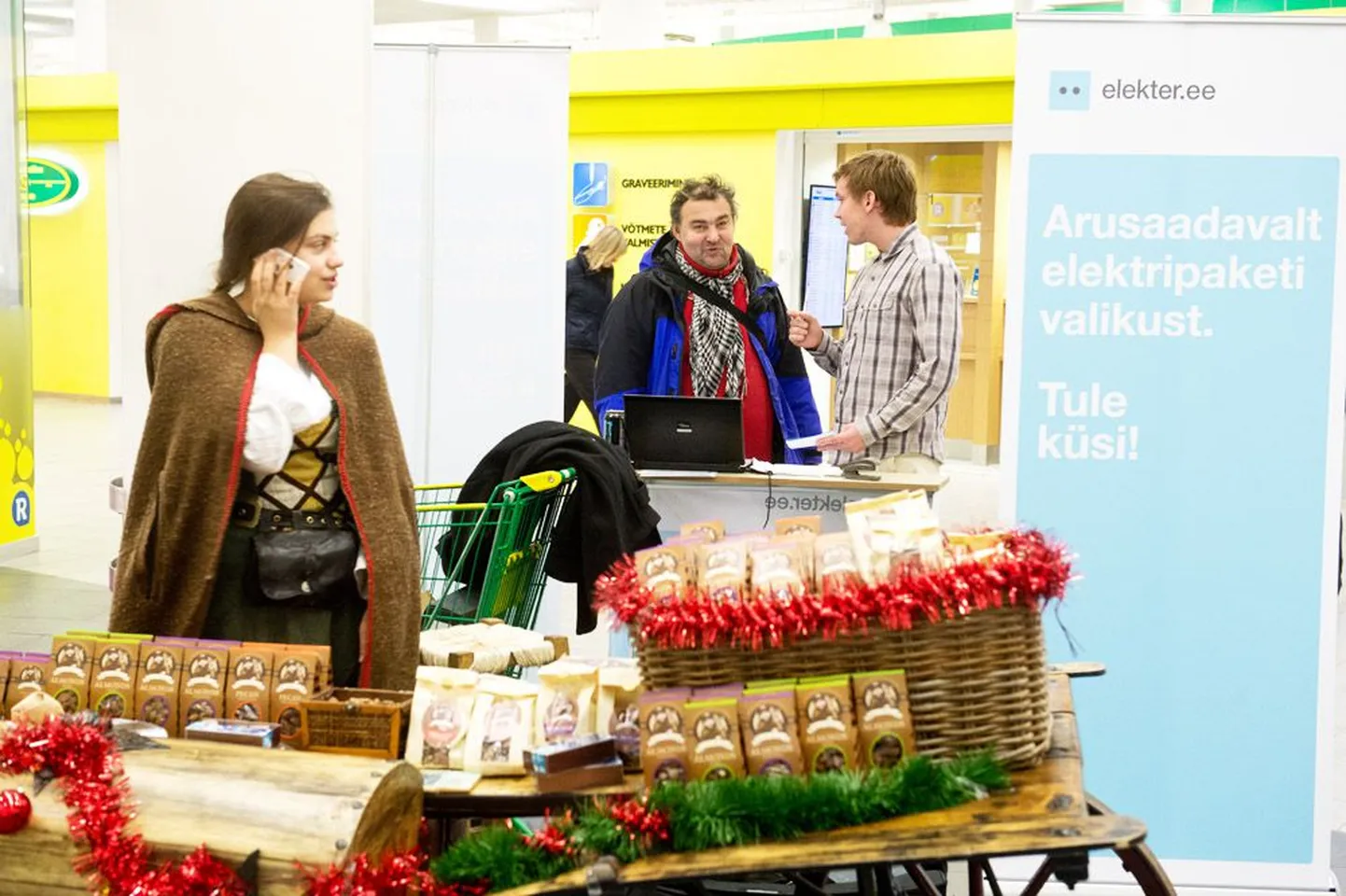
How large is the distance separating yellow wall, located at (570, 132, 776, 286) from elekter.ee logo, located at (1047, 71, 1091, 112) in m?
9.86

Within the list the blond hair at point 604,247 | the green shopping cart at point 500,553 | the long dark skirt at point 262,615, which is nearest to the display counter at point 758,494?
the green shopping cart at point 500,553

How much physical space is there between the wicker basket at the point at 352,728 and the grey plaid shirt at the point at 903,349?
283cm

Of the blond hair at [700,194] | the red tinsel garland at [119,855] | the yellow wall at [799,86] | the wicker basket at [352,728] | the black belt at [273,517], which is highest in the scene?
the yellow wall at [799,86]

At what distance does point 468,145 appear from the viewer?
623cm

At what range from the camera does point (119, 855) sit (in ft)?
7.57

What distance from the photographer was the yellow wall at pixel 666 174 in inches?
543

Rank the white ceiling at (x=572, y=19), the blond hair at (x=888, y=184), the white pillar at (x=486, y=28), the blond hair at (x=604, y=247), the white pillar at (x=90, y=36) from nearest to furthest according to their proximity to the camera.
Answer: the blond hair at (x=888, y=184), the blond hair at (x=604, y=247), the white ceiling at (x=572, y=19), the white pillar at (x=486, y=28), the white pillar at (x=90, y=36)

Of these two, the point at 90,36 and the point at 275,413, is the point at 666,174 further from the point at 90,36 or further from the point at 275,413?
the point at 275,413

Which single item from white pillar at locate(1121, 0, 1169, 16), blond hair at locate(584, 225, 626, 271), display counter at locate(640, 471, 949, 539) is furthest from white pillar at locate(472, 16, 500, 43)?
display counter at locate(640, 471, 949, 539)

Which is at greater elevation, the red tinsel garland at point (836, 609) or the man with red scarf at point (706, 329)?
the man with red scarf at point (706, 329)

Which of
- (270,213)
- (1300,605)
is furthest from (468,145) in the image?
(1300,605)

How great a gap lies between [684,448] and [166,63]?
1.97 m

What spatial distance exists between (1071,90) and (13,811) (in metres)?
2.76

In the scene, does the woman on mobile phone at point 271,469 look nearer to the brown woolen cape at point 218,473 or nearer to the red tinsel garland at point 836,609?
the brown woolen cape at point 218,473
